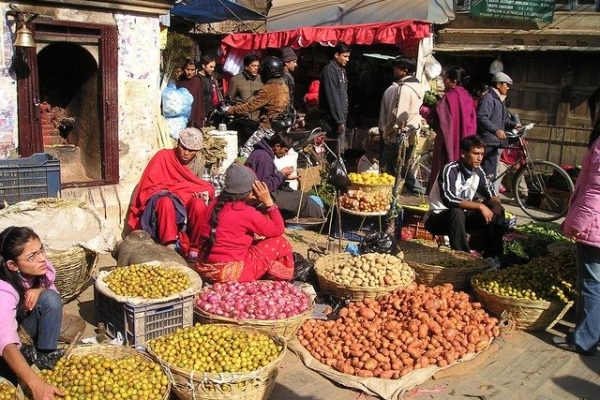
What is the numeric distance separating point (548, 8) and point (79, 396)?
11937 millimetres

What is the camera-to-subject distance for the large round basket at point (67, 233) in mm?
4773

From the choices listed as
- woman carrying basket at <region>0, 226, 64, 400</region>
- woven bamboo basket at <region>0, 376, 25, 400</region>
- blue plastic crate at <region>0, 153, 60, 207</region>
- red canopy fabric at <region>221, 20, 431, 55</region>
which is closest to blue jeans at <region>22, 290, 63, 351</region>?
woman carrying basket at <region>0, 226, 64, 400</region>

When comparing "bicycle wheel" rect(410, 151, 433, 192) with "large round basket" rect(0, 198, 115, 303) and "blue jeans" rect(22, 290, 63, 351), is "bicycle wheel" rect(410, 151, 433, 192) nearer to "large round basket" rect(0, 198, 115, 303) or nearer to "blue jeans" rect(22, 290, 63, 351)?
"large round basket" rect(0, 198, 115, 303)

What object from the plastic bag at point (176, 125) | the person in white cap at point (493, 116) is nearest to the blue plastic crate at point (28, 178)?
the plastic bag at point (176, 125)

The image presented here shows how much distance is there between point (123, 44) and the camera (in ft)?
21.3

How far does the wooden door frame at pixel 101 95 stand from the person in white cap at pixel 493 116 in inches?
185

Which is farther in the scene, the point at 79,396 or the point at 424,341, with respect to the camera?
the point at 424,341

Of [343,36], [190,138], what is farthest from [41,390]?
[343,36]

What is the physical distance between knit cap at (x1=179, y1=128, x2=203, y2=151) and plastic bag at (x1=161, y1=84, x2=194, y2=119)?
2096mm

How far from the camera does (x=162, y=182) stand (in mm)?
6105

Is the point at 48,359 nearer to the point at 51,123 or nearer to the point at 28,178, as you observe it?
the point at 28,178

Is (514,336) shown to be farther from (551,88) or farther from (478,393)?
(551,88)

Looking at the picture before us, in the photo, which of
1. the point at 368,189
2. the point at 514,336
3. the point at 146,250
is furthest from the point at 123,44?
the point at 514,336

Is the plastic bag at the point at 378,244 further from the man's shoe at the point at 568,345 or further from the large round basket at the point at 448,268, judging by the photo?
the man's shoe at the point at 568,345
